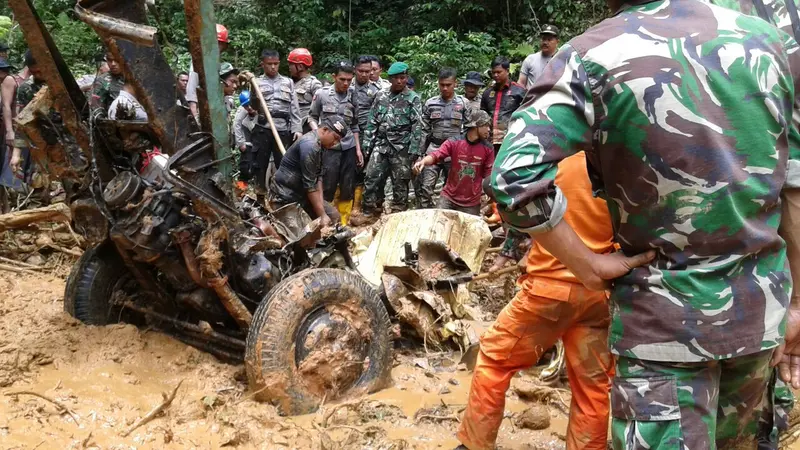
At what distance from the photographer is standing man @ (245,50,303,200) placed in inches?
357

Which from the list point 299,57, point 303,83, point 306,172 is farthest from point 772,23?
point 299,57

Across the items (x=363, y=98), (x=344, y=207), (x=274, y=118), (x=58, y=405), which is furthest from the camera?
(x=363, y=98)

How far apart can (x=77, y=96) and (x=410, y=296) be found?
2.64m

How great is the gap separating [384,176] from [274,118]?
5.76ft

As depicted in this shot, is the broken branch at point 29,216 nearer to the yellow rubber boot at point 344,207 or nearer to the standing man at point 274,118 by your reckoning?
the standing man at point 274,118

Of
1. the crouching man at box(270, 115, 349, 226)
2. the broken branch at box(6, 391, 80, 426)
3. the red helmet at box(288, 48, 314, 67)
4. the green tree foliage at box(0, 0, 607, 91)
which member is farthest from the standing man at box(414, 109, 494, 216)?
the green tree foliage at box(0, 0, 607, 91)

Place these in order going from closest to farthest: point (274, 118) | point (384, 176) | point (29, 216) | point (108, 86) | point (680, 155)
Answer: point (680, 155) → point (29, 216) → point (108, 86) → point (274, 118) → point (384, 176)

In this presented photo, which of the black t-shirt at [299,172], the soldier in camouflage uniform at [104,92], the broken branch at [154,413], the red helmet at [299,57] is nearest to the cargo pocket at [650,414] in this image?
the broken branch at [154,413]

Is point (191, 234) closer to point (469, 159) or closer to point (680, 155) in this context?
point (680, 155)

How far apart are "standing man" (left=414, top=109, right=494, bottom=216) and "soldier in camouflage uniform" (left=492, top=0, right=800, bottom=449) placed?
223 inches

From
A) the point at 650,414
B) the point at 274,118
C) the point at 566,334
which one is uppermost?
the point at 650,414

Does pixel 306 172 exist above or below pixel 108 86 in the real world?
below

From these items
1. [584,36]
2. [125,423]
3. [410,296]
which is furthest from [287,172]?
[584,36]

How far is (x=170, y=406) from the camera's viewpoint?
370 centimetres
